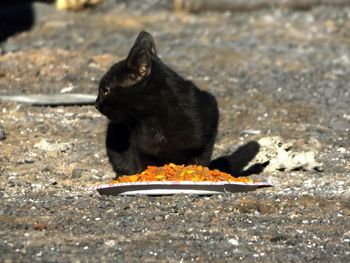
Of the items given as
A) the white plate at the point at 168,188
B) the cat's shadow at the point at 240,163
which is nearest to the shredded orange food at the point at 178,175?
the white plate at the point at 168,188

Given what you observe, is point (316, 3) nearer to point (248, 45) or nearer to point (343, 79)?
point (248, 45)

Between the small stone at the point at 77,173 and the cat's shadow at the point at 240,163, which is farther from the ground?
the cat's shadow at the point at 240,163

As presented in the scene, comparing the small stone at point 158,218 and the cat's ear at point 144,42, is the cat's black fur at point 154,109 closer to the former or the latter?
the cat's ear at point 144,42

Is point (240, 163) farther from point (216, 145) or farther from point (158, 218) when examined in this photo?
point (158, 218)

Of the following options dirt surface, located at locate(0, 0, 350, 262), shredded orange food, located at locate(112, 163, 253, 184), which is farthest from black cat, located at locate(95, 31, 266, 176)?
dirt surface, located at locate(0, 0, 350, 262)

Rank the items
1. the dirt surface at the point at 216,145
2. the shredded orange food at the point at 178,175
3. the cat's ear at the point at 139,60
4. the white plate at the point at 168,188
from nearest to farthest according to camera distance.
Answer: the dirt surface at the point at 216,145, the white plate at the point at 168,188, the shredded orange food at the point at 178,175, the cat's ear at the point at 139,60

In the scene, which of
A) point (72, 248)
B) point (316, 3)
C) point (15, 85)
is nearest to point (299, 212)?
point (72, 248)

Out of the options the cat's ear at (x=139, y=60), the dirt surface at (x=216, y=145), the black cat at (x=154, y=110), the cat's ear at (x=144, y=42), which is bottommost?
the dirt surface at (x=216, y=145)

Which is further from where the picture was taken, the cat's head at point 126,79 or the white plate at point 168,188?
the cat's head at point 126,79

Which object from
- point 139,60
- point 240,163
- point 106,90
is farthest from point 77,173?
point 240,163

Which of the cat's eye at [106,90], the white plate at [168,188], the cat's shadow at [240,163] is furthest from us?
the cat's shadow at [240,163]
